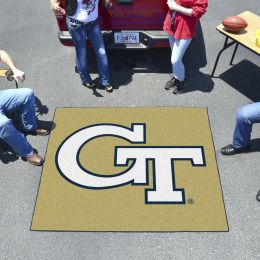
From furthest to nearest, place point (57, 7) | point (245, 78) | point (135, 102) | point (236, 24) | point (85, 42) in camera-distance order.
→ point (245, 78), point (135, 102), point (85, 42), point (236, 24), point (57, 7)

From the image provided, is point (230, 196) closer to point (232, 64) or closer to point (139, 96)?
point (139, 96)

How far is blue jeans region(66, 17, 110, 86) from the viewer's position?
4.45 m

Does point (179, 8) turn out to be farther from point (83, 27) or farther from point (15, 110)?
point (15, 110)

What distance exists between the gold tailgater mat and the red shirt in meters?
1.08

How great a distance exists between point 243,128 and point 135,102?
63.2 inches

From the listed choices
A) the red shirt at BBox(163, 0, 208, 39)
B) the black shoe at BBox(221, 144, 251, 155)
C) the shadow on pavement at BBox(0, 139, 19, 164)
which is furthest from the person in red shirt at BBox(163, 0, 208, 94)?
the shadow on pavement at BBox(0, 139, 19, 164)

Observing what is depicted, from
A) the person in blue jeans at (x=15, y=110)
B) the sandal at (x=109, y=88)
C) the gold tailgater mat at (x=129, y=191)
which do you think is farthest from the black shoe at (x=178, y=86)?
the person in blue jeans at (x=15, y=110)

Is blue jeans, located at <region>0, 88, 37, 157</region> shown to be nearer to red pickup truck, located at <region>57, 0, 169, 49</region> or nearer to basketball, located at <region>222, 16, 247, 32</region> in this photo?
red pickup truck, located at <region>57, 0, 169, 49</region>

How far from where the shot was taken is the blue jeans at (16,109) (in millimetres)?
3939

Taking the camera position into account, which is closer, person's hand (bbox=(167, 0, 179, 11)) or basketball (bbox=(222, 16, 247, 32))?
person's hand (bbox=(167, 0, 179, 11))

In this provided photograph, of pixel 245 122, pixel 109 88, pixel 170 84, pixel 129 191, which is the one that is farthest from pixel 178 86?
pixel 129 191

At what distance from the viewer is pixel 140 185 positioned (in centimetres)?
405

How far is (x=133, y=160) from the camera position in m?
4.30

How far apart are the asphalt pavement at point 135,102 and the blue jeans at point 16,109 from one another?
0.30 m
